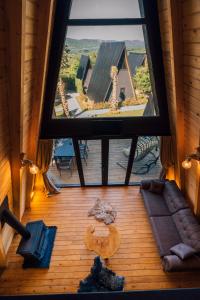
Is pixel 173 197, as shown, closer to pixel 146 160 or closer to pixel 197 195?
pixel 197 195

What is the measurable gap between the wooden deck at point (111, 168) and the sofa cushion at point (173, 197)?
0.81 m

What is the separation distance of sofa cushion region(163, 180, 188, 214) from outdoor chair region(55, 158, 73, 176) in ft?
8.63

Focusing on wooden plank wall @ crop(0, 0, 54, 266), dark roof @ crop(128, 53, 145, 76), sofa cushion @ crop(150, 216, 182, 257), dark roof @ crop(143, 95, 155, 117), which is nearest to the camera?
wooden plank wall @ crop(0, 0, 54, 266)

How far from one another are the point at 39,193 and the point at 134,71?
410cm

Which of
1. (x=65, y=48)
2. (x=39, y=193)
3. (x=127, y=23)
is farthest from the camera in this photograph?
(x=39, y=193)

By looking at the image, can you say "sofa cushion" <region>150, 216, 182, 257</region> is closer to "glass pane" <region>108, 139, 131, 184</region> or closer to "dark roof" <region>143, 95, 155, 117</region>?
"glass pane" <region>108, 139, 131, 184</region>

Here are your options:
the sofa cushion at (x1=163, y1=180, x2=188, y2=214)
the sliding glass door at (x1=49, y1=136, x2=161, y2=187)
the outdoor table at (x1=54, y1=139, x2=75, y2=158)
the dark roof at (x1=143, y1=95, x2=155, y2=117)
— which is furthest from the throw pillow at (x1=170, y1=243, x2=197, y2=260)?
the outdoor table at (x1=54, y1=139, x2=75, y2=158)

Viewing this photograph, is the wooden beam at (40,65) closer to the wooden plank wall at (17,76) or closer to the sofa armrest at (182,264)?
the wooden plank wall at (17,76)

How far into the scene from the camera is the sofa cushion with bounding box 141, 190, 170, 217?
5.70 metres

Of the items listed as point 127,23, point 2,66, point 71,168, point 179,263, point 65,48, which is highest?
point 127,23

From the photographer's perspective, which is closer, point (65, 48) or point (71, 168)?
point (65, 48)

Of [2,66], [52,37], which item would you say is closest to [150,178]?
[52,37]

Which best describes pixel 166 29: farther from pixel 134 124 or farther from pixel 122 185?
pixel 122 185

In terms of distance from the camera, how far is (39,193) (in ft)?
22.3
